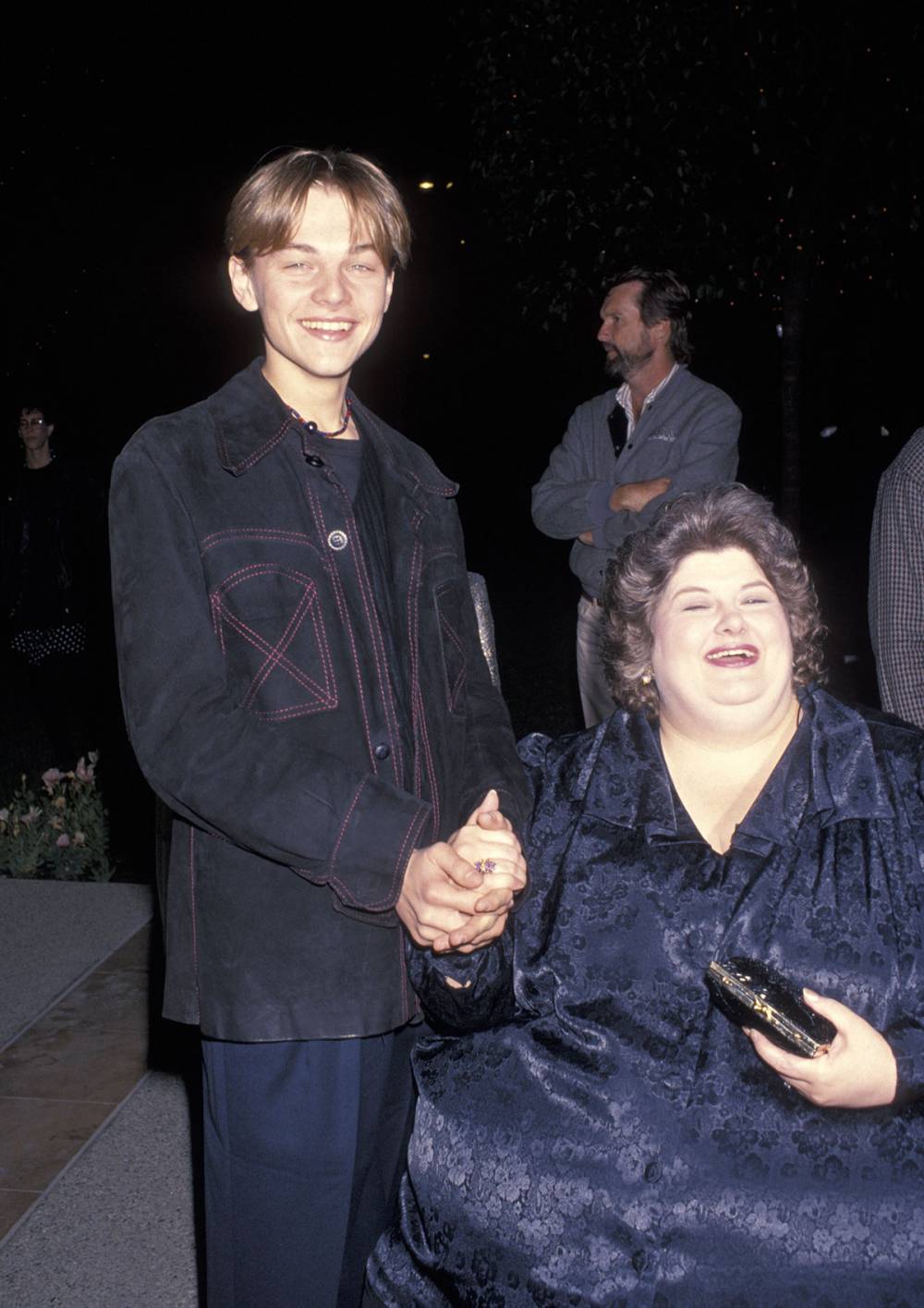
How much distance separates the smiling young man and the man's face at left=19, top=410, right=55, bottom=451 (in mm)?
4987

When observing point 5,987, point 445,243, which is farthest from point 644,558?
point 445,243

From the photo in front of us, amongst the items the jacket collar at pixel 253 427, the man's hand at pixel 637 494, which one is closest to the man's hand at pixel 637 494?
the man's hand at pixel 637 494

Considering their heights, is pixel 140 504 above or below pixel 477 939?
above

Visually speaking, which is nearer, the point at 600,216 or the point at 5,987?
the point at 5,987

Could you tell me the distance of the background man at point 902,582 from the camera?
345 centimetres

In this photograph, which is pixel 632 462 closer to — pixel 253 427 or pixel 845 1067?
pixel 253 427

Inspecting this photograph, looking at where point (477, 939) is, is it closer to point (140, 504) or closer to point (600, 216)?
point (140, 504)

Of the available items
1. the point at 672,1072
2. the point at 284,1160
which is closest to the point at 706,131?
the point at 672,1072

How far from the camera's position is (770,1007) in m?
2.08

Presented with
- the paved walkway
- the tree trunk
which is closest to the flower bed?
the paved walkway

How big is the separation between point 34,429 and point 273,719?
5357mm

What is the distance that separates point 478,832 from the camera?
211 centimetres

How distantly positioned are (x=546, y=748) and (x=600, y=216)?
9.70 m

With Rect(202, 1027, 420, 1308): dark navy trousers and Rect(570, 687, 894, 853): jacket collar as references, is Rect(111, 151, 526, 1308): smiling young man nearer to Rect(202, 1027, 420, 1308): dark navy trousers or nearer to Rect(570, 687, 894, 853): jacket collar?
Rect(202, 1027, 420, 1308): dark navy trousers
